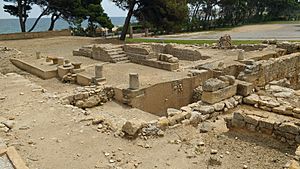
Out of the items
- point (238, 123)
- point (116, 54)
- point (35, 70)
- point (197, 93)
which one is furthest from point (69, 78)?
point (238, 123)

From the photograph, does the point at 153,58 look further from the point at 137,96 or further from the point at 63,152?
the point at 63,152

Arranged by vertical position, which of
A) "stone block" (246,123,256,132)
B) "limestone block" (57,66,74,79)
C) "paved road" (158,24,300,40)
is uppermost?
"paved road" (158,24,300,40)

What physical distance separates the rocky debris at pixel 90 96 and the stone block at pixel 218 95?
4071 mm

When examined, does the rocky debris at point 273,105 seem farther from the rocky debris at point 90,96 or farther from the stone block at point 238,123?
the rocky debris at point 90,96

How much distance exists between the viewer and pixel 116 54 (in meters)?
18.5

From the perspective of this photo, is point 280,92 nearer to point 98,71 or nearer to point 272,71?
point 272,71

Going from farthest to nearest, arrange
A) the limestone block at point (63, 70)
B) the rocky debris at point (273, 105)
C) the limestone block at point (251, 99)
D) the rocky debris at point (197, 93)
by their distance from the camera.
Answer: the limestone block at point (63, 70) < the rocky debris at point (197, 93) < the limestone block at point (251, 99) < the rocky debris at point (273, 105)

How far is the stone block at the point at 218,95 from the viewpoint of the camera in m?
9.39

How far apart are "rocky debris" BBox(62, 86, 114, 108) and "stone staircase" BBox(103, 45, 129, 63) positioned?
20.6 ft

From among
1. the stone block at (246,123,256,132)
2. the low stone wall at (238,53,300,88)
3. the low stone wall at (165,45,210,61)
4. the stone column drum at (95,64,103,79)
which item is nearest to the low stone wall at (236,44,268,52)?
the low stone wall at (165,45,210,61)

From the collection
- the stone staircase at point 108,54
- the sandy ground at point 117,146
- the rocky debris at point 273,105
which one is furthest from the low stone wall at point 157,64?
the sandy ground at point 117,146

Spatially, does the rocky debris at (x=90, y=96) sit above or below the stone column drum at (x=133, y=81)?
below

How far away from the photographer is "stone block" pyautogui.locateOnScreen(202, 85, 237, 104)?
9.39 metres

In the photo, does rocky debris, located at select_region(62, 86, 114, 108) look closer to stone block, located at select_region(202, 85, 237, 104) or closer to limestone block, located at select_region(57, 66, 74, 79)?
limestone block, located at select_region(57, 66, 74, 79)
